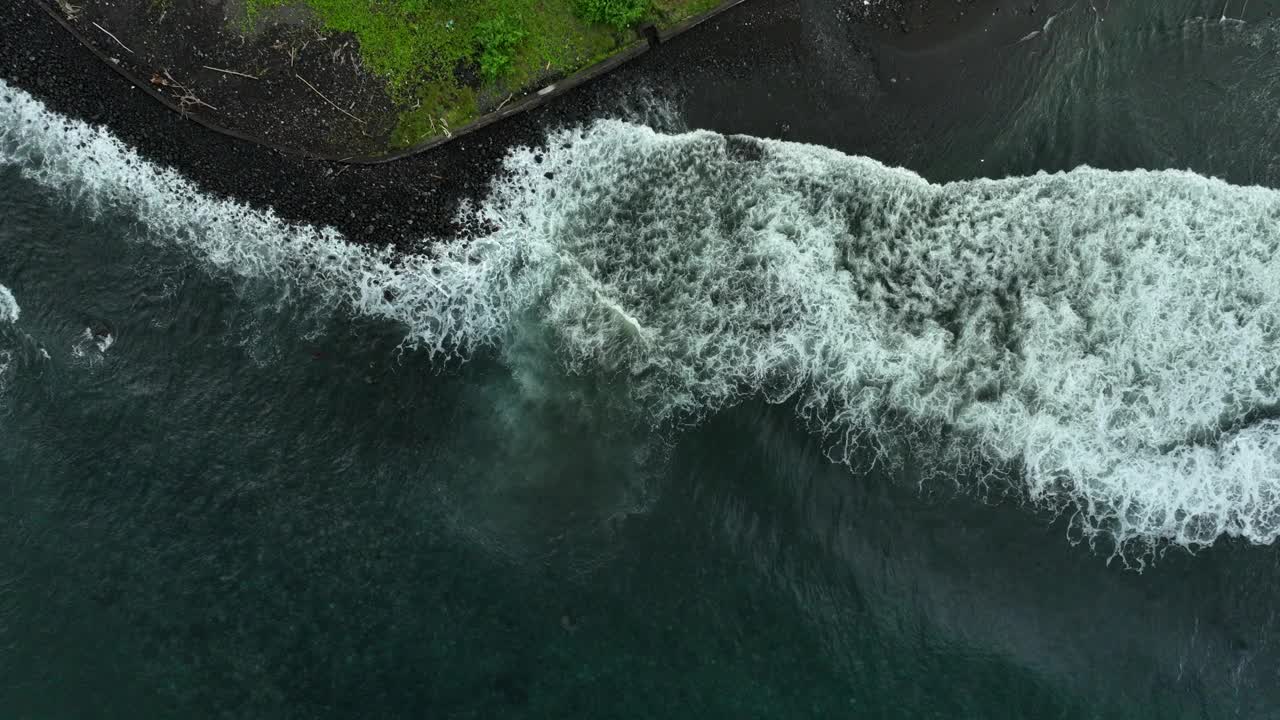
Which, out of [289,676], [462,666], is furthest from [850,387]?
[289,676]

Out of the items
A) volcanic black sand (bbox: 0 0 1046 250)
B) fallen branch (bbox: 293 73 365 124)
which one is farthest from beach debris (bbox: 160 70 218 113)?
fallen branch (bbox: 293 73 365 124)

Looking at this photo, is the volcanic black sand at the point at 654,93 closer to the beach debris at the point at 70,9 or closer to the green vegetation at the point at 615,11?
the beach debris at the point at 70,9

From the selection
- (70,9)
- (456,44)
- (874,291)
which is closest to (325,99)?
(456,44)

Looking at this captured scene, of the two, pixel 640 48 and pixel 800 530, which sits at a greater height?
pixel 640 48

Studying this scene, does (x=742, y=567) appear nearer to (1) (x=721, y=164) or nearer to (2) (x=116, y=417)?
(1) (x=721, y=164)

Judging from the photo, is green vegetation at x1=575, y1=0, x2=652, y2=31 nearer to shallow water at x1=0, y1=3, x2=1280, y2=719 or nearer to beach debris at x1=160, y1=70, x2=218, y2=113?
shallow water at x1=0, y1=3, x2=1280, y2=719

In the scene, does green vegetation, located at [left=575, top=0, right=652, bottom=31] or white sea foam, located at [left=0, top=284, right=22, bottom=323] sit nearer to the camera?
green vegetation, located at [left=575, top=0, right=652, bottom=31]

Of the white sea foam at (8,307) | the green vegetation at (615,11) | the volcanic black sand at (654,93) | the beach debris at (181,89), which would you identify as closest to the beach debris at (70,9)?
the volcanic black sand at (654,93)
